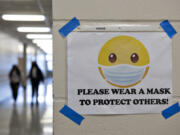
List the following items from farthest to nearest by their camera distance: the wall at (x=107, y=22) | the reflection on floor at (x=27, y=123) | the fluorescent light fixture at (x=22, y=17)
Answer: the fluorescent light fixture at (x=22, y=17) < the reflection on floor at (x=27, y=123) < the wall at (x=107, y=22)

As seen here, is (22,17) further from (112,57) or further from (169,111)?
(169,111)

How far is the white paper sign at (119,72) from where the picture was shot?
173 centimetres

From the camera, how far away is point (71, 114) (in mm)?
1712

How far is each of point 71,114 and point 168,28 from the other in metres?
1.03

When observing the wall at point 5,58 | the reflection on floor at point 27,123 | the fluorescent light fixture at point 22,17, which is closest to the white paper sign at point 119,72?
the reflection on floor at point 27,123

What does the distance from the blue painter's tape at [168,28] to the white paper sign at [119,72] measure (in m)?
0.04

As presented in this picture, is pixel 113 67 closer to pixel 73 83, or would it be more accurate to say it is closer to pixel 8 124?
pixel 73 83

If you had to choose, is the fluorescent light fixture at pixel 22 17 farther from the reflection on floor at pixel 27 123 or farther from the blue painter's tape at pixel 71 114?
the blue painter's tape at pixel 71 114

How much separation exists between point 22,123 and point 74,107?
4030 mm

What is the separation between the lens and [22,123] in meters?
5.31

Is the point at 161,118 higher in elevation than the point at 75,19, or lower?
lower

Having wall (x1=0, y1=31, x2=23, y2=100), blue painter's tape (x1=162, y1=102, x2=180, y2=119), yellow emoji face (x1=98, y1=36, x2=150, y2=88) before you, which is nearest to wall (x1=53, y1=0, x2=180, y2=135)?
blue painter's tape (x1=162, y1=102, x2=180, y2=119)

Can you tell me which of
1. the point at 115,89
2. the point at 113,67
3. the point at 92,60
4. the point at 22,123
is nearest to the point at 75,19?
the point at 92,60

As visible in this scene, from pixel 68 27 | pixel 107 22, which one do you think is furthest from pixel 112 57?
pixel 68 27
